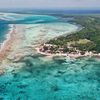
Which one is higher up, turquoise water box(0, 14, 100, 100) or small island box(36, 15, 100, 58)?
small island box(36, 15, 100, 58)

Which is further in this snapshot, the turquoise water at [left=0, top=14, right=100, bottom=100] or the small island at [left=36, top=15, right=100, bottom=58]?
the small island at [left=36, top=15, right=100, bottom=58]

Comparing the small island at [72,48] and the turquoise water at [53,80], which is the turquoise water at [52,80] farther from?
the small island at [72,48]

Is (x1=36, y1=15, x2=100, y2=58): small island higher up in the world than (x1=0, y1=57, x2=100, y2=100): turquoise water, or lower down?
higher up

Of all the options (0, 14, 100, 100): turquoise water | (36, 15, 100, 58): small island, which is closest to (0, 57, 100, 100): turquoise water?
(0, 14, 100, 100): turquoise water

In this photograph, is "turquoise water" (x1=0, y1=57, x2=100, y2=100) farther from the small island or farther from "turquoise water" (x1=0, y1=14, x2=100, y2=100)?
the small island

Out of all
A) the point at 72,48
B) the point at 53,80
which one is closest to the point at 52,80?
the point at 53,80

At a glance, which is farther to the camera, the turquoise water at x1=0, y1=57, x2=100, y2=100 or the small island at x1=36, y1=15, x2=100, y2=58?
the small island at x1=36, y1=15, x2=100, y2=58

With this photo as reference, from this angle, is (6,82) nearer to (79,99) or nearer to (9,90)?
(9,90)
